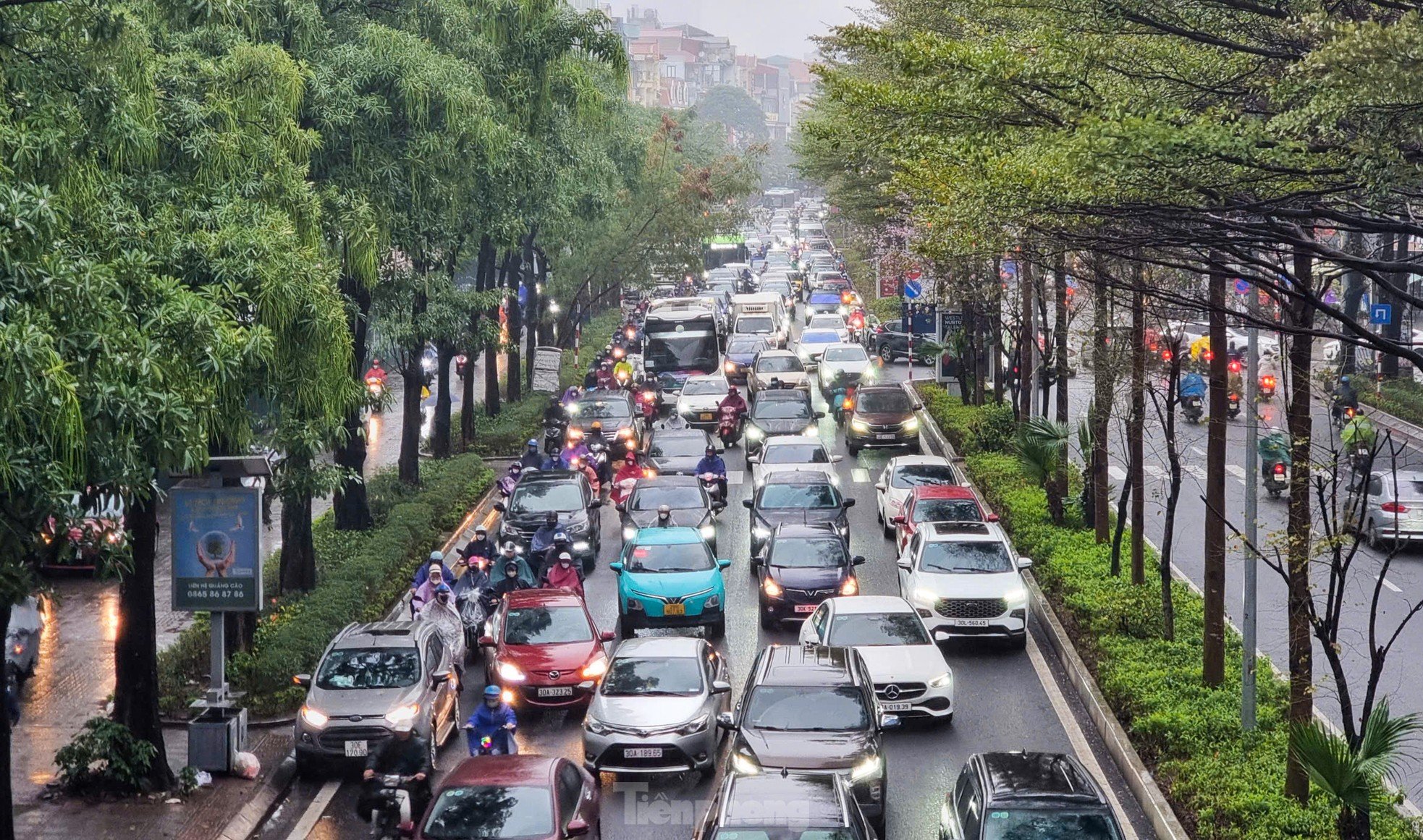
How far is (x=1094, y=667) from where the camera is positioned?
19.5m

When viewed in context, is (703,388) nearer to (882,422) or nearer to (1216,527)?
(882,422)

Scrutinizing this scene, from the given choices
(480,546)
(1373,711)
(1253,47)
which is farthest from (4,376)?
(480,546)

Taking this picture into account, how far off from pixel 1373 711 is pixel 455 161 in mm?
16629

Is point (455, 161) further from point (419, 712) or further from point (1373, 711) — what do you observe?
point (1373, 711)

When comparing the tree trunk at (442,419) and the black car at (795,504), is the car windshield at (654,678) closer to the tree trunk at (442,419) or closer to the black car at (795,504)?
the black car at (795,504)

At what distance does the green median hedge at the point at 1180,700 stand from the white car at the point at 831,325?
32.0 meters

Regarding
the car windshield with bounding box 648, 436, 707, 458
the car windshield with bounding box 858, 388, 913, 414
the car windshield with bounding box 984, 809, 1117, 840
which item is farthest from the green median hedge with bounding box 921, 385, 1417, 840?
the car windshield with bounding box 858, 388, 913, 414

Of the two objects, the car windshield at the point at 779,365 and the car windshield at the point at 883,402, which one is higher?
the car windshield at the point at 779,365

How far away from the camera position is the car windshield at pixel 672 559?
74.9 feet

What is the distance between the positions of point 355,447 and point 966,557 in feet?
36.5

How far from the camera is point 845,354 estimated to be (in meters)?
48.7

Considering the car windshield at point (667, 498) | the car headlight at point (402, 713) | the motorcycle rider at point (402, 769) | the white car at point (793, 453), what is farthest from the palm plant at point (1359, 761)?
the white car at point (793, 453)

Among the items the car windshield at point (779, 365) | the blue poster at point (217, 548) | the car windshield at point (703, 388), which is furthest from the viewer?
the car windshield at point (779, 365)

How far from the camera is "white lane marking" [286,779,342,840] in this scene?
15266mm
